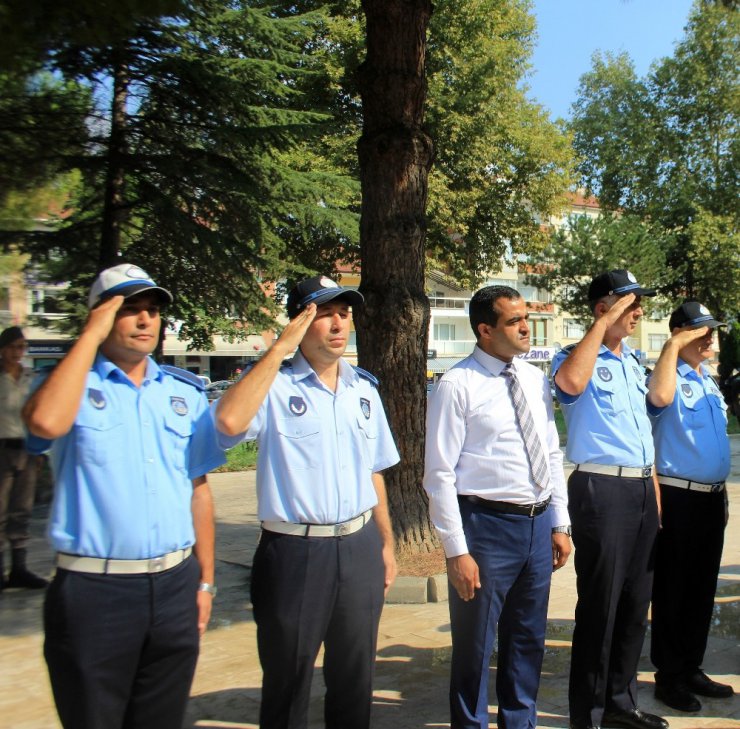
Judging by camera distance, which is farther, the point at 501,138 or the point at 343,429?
the point at 501,138

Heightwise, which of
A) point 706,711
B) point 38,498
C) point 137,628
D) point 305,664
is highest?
point 137,628

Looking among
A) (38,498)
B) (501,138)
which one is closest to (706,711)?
(38,498)

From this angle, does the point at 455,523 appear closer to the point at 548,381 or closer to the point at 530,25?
the point at 548,381

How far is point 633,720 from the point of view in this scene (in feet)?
13.0

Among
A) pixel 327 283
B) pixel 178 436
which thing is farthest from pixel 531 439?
pixel 178 436

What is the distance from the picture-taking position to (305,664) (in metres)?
3.08

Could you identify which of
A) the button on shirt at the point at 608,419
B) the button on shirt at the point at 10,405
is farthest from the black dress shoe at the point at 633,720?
the button on shirt at the point at 10,405

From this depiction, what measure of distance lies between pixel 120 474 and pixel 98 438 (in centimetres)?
13

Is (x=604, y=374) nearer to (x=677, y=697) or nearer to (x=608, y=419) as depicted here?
(x=608, y=419)

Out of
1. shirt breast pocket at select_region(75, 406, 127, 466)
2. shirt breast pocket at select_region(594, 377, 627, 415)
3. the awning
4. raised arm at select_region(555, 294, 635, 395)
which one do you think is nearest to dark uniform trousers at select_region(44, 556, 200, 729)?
shirt breast pocket at select_region(75, 406, 127, 466)

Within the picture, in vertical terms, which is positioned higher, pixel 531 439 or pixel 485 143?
pixel 485 143

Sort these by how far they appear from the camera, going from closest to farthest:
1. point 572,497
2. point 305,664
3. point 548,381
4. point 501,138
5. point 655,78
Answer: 1. point 305,664
2. point 548,381
3. point 572,497
4. point 501,138
5. point 655,78

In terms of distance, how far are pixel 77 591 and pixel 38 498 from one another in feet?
31.0

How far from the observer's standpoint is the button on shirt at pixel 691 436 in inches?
172
